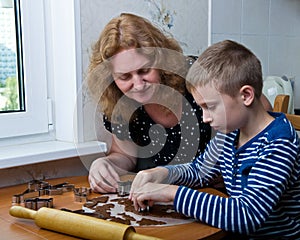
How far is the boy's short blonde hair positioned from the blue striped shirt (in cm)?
11

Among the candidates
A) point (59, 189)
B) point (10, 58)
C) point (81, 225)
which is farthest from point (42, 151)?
point (81, 225)

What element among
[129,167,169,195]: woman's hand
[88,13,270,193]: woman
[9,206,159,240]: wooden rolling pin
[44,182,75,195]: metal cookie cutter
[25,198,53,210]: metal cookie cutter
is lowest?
[44,182,75,195]: metal cookie cutter

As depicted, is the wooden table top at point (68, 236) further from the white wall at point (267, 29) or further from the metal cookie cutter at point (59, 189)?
the white wall at point (267, 29)

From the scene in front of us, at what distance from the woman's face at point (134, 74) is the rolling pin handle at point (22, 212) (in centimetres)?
42

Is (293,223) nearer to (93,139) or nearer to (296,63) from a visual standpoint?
(93,139)

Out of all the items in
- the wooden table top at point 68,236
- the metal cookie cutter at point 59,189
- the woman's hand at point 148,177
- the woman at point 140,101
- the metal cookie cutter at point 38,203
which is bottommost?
the wooden table top at point 68,236

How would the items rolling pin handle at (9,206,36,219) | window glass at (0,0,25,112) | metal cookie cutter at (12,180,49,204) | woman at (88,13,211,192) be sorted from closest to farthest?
rolling pin handle at (9,206,36,219)
metal cookie cutter at (12,180,49,204)
woman at (88,13,211,192)
window glass at (0,0,25,112)

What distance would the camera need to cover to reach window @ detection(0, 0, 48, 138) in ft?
4.28

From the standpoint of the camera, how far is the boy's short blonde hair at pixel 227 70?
90 centimetres

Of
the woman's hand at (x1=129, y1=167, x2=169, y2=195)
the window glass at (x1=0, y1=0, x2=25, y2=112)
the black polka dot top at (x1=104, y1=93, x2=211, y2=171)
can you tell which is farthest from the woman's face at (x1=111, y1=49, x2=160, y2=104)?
the window glass at (x1=0, y1=0, x2=25, y2=112)

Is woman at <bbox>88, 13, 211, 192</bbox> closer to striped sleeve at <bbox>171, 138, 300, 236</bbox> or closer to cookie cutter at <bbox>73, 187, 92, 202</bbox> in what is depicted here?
cookie cutter at <bbox>73, 187, 92, 202</bbox>

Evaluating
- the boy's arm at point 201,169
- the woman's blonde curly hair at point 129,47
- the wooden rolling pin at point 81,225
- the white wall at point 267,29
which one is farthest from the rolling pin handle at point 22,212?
the white wall at point 267,29

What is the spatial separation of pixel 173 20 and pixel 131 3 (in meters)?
0.19

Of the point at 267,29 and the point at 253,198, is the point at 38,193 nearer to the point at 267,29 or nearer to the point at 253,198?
the point at 253,198
